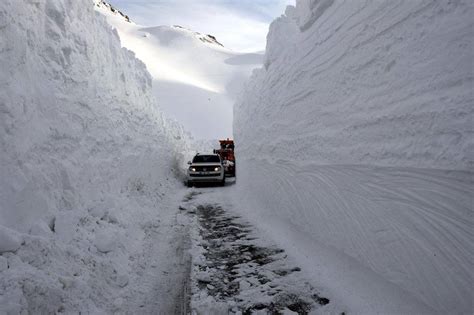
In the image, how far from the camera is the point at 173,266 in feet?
17.0

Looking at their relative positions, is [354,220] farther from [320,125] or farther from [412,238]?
[320,125]

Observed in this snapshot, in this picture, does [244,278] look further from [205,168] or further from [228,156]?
[228,156]

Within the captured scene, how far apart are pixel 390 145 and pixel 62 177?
15.7 ft

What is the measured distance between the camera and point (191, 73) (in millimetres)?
94875

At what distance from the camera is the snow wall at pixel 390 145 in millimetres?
2898

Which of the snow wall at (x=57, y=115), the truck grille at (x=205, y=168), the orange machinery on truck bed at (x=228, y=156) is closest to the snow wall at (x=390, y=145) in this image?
the snow wall at (x=57, y=115)

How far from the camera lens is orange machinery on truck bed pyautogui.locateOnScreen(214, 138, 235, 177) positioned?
66.3 ft

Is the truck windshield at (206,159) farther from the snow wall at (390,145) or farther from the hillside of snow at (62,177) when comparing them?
the snow wall at (390,145)

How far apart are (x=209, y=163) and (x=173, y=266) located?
11.1 meters

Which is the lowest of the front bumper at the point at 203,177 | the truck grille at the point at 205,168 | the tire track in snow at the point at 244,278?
the tire track in snow at the point at 244,278

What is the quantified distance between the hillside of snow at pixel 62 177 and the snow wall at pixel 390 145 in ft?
9.46

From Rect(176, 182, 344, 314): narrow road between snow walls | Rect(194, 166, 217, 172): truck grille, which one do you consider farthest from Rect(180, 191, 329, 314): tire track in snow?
Rect(194, 166, 217, 172): truck grille

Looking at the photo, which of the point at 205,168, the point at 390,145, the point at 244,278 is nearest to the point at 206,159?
the point at 205,168

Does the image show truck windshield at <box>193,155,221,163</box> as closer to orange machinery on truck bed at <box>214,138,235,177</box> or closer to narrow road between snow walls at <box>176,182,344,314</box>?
orange machinery on truck bed at <box>214,138,235,177</box>
